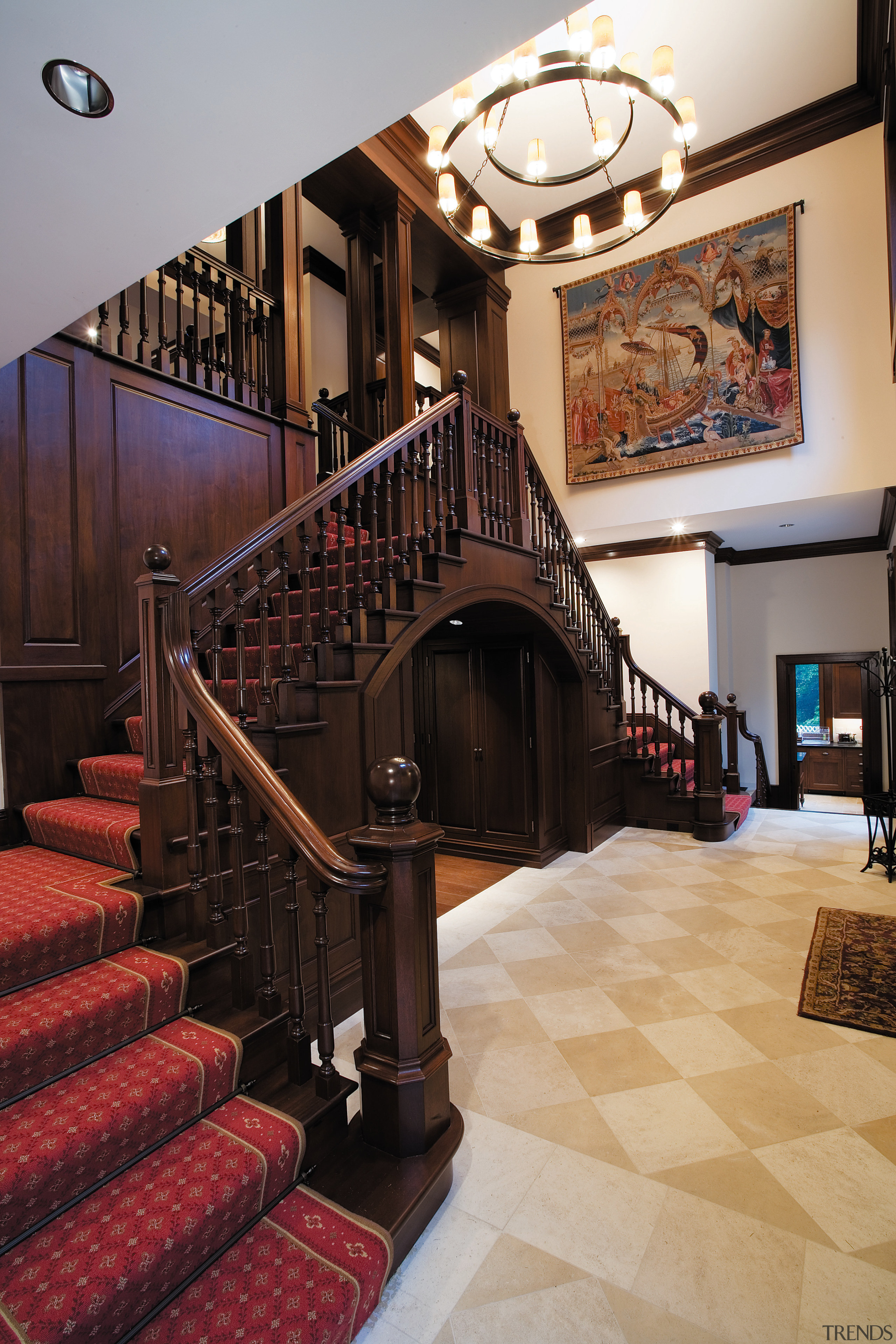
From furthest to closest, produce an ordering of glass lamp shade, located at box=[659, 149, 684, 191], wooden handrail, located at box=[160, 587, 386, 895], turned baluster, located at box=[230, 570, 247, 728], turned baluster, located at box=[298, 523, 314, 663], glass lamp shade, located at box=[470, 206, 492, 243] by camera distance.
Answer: glass lamp shade, located at box=[470, 206, 492, 243] → glass lamp shade, located at box=[659, 149, 684, 191] → turned baluster, located at box=[298, 523, 314, 663] → turned baluster, located at box=[230, 570, 247, 728] → wooden handrail, located at box=[160, 587, 386, 895]

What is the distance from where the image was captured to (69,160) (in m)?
1.51

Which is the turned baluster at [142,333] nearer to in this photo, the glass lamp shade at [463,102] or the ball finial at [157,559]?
the ball finial at [157,559]

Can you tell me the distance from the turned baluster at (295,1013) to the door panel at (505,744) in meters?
3.86

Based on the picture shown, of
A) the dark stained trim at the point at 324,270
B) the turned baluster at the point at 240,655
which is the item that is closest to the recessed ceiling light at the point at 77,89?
the turned baluster at the point at 240,655

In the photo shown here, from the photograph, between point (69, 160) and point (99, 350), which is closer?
point (69, 160)

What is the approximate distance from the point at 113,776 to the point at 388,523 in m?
1.87

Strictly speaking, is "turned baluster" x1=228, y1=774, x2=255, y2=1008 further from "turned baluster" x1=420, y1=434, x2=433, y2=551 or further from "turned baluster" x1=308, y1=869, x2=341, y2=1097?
"turned baluster" x1=420, y1=434, x2=433, y2=551

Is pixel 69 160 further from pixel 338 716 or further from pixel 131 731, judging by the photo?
pixel 131 731

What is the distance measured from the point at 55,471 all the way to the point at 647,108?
7.05m

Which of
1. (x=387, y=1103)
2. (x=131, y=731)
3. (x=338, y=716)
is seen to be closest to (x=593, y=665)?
(x=338, y=716)

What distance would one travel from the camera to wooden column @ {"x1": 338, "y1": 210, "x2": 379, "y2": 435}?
22.4 feet

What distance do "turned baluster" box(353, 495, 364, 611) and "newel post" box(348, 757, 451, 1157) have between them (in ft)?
4.66

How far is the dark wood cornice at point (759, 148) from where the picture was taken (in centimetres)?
632

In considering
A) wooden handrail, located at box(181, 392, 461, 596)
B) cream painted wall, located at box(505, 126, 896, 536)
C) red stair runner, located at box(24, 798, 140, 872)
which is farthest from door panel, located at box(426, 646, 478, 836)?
red stair runner, located at box(24, 798, 140, 872)
